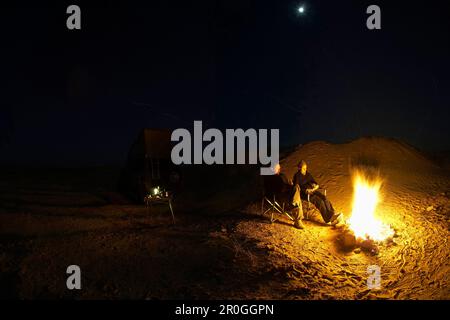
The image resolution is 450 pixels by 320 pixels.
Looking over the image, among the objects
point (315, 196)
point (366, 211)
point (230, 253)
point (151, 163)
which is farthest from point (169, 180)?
point (366, 211)

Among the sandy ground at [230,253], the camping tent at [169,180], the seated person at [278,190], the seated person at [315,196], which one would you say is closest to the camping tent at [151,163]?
the camping tent at [169,180]

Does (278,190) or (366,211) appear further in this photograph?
(278,190)

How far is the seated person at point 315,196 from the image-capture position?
23.8ft

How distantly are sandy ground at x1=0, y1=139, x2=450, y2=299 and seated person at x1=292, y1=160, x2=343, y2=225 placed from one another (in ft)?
0.99

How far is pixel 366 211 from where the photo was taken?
7605 millimetres

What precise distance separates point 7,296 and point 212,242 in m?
3.36

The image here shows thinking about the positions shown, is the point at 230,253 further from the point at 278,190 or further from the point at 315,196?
the point at 315,196

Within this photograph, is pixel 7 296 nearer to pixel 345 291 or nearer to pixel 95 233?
pixel 95 233

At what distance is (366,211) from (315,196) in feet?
4.38

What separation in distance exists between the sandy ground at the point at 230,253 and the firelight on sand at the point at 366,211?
0.21 m

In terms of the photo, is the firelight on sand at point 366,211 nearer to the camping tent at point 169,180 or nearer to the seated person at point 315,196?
the seated person at point 315,196

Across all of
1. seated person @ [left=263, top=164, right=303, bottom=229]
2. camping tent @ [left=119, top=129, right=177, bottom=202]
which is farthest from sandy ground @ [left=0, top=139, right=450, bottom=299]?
camping tent @ [left=119, top=129, right=177, bottom=202]
